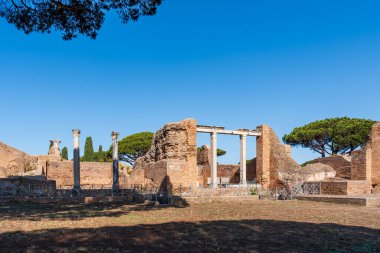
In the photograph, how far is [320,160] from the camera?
1288 inches

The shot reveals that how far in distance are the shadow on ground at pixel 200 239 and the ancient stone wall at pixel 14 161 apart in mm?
28865

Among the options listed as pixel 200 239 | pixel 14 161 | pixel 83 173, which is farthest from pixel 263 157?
pixel 14 161

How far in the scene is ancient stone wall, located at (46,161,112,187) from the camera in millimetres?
28188

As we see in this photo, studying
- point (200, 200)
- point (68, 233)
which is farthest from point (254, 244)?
point (200, 200)

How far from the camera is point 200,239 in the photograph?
7.17 m

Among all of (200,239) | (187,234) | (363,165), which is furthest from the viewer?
(363,165)

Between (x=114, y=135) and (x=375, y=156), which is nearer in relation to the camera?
(x=114, y=135)

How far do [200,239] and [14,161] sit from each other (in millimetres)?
32060

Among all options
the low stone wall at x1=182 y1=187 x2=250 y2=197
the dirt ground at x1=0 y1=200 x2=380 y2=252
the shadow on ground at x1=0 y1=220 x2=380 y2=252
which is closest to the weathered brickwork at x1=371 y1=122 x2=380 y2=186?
the low stone wall at x1=182 y1=187 x2=250 y2=197

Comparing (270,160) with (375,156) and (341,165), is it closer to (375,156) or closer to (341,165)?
(341,165)

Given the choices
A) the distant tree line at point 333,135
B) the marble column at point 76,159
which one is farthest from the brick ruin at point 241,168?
the distant tree line at point 333,135

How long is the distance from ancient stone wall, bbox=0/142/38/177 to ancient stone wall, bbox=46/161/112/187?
7302 millimetres

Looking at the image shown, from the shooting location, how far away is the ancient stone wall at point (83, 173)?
28.2m

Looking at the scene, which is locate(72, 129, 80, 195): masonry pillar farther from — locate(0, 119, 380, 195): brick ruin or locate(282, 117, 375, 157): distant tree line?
locate(282, 117, 375, 157): distant tree line
